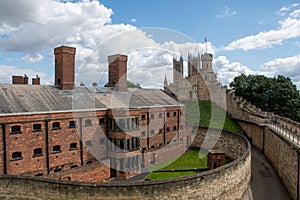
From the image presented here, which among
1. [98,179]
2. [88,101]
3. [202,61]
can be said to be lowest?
[98,179]

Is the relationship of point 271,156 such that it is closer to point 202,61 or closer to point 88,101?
point 88,101

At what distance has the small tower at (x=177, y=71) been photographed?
68375 mm

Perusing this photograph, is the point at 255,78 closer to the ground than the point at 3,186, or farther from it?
farther from it

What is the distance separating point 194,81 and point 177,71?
16.3 metres

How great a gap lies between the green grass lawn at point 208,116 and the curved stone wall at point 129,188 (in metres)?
23.1

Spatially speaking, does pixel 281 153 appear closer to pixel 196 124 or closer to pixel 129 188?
pixel 129 188

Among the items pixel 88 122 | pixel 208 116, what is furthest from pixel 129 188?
pixel 208 116

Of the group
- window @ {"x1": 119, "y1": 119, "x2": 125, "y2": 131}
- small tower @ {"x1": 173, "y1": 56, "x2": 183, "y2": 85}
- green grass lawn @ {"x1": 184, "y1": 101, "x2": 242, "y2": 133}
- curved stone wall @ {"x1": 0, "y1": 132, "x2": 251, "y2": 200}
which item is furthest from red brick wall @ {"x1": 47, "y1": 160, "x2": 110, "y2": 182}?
small tower @ {"x1": 173, "y1": 56, "x2": 183, "y2": 85}

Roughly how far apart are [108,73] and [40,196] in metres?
19.2

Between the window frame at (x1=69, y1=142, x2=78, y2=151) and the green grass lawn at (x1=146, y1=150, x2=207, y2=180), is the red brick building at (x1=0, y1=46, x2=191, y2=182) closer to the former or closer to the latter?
the window frame at (x1=69, y1=142, x2=78, y2=151)

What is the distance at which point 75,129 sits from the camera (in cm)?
1973

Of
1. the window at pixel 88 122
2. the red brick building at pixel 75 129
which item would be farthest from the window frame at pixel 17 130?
the window at pixel 88 122

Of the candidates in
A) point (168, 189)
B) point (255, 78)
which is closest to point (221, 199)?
point (168, 189)

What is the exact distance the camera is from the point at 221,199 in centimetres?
Answer: 1317
